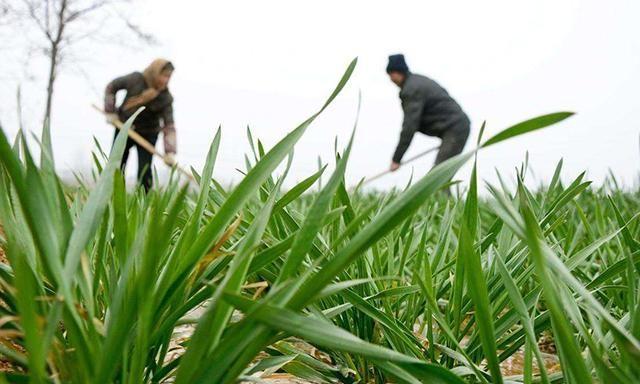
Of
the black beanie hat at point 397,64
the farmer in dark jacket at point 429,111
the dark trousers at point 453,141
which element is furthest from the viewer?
the black beanie hat at point 397,64

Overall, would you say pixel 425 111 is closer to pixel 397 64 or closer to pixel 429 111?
pixel 429 111

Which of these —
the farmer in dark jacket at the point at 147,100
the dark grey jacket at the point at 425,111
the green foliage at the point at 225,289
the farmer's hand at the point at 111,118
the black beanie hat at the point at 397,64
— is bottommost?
the green foliage at the point at 225,289

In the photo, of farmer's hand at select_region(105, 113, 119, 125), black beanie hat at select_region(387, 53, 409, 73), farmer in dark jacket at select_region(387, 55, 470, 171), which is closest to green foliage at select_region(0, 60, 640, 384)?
farmer's hand at select_region(105, 113, 119, 125)

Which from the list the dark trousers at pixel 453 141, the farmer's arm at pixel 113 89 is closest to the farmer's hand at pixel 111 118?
the farmer's arm at pixel 113 89

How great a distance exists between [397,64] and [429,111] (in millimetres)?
686

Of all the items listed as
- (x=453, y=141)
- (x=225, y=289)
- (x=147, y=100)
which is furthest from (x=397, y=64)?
(x=225, y=289)

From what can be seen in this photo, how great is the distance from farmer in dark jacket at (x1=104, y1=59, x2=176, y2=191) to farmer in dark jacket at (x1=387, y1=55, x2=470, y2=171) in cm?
257

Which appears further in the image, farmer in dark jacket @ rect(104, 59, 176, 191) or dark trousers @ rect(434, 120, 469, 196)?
dark trousers @ rect(434, 120, 469, 196)

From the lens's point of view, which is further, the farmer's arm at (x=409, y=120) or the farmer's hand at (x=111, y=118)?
the farmer's arm at (x=409, y=120)

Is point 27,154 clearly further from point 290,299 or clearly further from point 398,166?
point 398,166

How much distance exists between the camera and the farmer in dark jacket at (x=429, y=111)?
265 inches

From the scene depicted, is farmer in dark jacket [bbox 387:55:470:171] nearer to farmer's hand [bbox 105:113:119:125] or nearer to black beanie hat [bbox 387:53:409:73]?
black beanie hat [bbox 387:53:409:73]

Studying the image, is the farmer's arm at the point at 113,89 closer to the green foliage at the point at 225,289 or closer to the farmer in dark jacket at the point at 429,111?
the farmer in dark jacket at the point at 429,111

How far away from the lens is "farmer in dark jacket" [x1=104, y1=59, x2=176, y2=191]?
6227 millimetres
